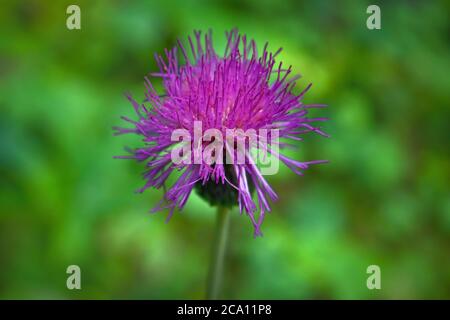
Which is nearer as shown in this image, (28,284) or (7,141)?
(7,141)

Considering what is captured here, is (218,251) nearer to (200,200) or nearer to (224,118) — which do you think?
(224,118)

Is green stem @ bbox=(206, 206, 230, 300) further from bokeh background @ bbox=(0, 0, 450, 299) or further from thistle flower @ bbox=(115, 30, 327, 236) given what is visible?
bokeh background @ bbox=(0, 0, 450, 299)

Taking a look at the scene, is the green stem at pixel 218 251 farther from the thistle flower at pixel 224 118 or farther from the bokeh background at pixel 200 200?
the bokeh background at pixel 200 200

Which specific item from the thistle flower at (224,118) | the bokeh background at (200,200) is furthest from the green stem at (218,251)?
the bokeh background at (200,200)

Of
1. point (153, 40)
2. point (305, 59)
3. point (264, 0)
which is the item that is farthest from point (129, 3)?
point (305, 59)

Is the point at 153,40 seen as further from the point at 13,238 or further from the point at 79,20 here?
the point at 13,238

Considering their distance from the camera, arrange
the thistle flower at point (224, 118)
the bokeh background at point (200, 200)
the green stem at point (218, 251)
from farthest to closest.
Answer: the bokeh background at point (200, 200) < the green stem at point (218, 251) < the thistle flower at point (224, 118)

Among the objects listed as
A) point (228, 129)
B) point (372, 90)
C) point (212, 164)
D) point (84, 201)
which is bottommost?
point (84, 201)
